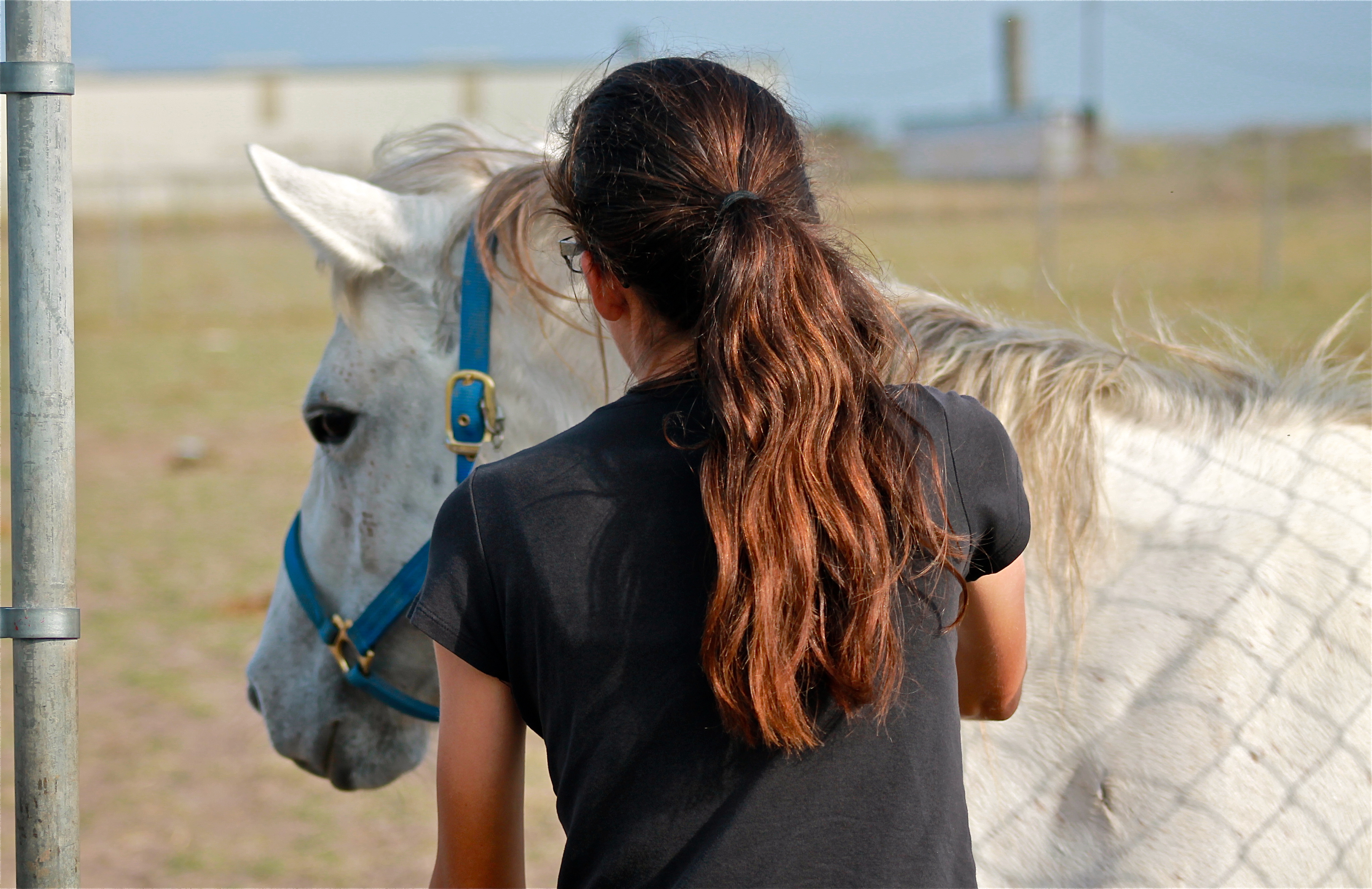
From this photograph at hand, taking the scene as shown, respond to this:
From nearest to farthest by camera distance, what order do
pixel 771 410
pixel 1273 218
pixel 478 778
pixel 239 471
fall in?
pixel 771 410, pixel 478 778, pixel 239 471, pixel 1273 218

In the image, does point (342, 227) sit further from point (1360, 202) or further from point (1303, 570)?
point (1360, 202)

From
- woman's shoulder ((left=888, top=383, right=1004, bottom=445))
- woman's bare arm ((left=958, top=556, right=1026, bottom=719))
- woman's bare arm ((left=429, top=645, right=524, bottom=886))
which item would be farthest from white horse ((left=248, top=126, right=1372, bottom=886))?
woman's bare arm ((left=429, top=645, right=524, bottom=886))

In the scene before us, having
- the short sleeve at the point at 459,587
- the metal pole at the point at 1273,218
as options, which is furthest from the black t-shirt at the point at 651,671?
the metal pole at the point at 1273,218

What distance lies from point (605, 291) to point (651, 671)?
38cm

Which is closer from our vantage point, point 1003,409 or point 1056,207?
point 1003,409

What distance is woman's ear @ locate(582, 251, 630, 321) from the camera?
105cm

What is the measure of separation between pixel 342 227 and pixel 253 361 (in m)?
11.2

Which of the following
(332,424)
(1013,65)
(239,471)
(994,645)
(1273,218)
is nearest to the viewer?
(994,645)

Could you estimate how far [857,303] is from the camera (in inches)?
40.3

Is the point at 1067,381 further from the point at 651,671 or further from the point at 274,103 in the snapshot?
the point at 274,103

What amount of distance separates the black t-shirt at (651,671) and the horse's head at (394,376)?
679mm

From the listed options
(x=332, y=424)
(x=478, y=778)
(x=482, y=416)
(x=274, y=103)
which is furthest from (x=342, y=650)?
(x=274, y=103)

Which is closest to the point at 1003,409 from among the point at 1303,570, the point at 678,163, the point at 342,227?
the point at 1303,570

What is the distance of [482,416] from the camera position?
1.61 metres
